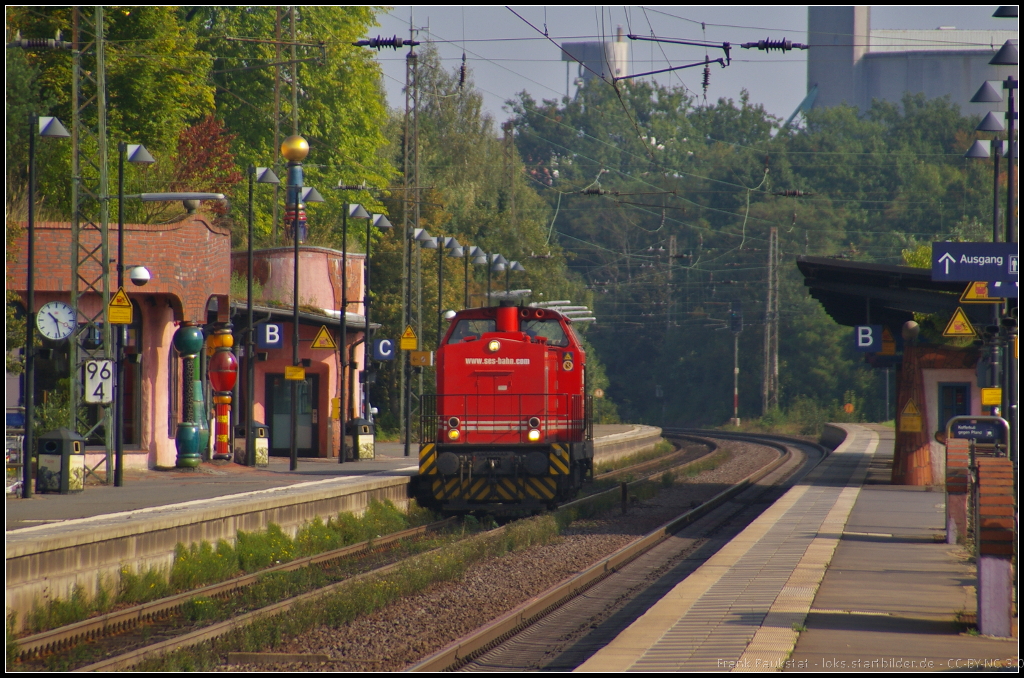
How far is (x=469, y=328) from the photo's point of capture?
20750mm

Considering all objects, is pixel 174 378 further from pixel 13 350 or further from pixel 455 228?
pixel 455 228

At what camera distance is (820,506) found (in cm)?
2016

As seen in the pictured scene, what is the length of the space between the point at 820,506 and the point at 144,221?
1736 centimetres

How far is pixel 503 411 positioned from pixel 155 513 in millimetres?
7216

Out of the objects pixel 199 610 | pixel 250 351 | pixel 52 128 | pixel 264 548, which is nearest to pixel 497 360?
pixel 264 548

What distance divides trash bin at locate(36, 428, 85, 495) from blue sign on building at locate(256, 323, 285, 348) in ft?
28.2

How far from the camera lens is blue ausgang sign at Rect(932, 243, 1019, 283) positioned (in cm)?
1578

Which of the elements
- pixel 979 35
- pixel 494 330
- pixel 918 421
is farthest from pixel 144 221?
pixel 979 35

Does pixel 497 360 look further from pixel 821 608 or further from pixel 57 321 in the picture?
pixel 821 608

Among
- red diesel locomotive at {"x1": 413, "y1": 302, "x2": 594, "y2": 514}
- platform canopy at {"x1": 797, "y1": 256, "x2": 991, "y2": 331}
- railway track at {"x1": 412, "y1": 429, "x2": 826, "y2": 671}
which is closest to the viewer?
railway track at {"x1": 412, "y1": 429, "x2": 826, "y2": 671}

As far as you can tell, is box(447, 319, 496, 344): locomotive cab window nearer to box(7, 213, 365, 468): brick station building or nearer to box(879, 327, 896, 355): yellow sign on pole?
box(7, 213, 365, 468): brick station building

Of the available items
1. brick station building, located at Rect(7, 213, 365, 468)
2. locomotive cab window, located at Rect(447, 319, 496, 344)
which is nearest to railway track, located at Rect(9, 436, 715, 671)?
locomotive cab window, located at Rect(447, 319, 496, 344)

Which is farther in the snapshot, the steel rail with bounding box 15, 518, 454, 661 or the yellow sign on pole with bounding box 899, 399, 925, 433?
the yellow sign on pole with bounding box 899, 399, 925, 433

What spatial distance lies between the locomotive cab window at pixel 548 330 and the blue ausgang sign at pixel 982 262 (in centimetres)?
731
